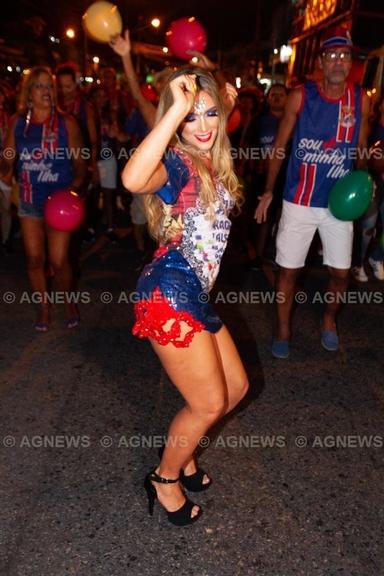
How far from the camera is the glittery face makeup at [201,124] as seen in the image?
2.02 metres

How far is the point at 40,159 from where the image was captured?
399 cm

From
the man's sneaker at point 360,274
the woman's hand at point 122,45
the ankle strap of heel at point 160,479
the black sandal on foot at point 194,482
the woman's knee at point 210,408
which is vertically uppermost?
the woman's hand at point 122,45

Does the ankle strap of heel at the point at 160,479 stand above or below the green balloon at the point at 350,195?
below

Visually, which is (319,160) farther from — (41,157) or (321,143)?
(41,157)

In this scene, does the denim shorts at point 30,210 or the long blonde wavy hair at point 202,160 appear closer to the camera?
the long blonde wavy hair at point 202,160

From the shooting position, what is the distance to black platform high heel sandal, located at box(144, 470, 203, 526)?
7.64 feet

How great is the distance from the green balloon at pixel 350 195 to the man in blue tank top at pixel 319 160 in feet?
0.37

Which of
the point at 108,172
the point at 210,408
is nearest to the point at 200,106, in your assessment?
the point at 210,408

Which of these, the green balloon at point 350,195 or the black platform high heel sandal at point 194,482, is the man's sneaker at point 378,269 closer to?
the green balloon at point 350,195

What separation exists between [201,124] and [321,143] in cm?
187

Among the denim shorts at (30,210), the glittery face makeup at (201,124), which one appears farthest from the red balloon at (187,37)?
the glittery face makeup at (201,124)

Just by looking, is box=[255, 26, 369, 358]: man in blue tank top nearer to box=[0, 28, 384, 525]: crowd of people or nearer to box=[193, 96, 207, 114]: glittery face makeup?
box=[0, 28, 384, 525]: crowd of people

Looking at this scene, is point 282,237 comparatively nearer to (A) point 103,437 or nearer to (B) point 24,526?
(A) point 103,437

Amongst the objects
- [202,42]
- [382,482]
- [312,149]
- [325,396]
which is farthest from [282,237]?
[382,482]
